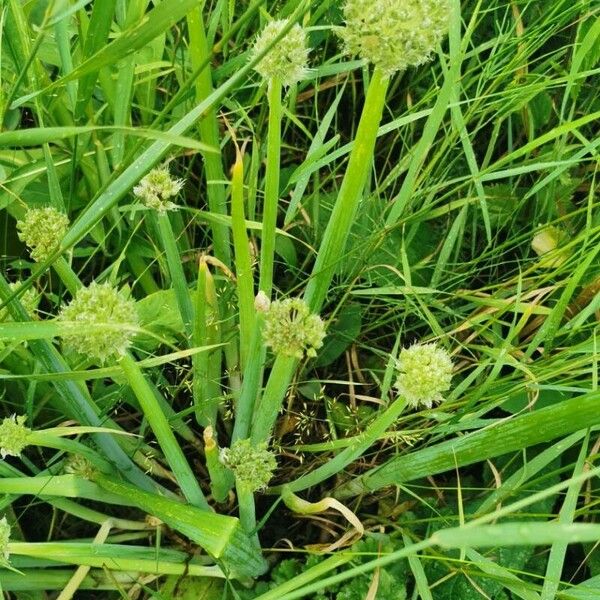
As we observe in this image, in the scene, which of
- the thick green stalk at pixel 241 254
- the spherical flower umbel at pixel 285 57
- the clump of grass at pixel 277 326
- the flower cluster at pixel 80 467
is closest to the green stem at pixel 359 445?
the clump of grass at pixel 277 326

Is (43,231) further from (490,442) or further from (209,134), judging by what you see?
(490,442)

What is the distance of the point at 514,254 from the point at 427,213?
1.04ft

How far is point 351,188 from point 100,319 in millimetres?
342

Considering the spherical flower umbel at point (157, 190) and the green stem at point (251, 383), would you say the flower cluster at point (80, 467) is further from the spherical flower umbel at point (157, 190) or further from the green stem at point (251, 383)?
the spherical flower umbel at point (157, 190)

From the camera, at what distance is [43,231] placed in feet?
3.26

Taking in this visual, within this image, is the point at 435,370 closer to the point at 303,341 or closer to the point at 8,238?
the point at 303,341

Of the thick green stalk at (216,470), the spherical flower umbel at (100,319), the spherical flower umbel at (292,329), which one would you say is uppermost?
the spherical flower umbel at (100,319)

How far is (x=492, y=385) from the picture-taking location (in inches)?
48.1

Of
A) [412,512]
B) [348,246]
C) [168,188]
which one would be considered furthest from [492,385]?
[168,188]

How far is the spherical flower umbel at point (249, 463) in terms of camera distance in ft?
3.39

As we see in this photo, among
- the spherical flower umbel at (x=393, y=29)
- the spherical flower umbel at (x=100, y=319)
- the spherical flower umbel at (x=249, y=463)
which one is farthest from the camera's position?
the spherical flower umbel at (x=249, y=463)

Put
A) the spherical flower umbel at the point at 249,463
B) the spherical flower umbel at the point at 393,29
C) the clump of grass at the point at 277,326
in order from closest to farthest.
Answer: the spherical flower umbel at the point at 393,29 → the clump of grass at the point at 277,326 → the spherical flower umbel at the point at 249,463

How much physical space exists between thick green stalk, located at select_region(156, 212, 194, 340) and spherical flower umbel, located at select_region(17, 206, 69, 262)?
14 centimetres

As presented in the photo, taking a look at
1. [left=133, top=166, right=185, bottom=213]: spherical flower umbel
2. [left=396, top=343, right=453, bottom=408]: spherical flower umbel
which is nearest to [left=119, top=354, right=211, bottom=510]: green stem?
[left=133, top=166, right=185, bottom=213]: spherical flower umbel
